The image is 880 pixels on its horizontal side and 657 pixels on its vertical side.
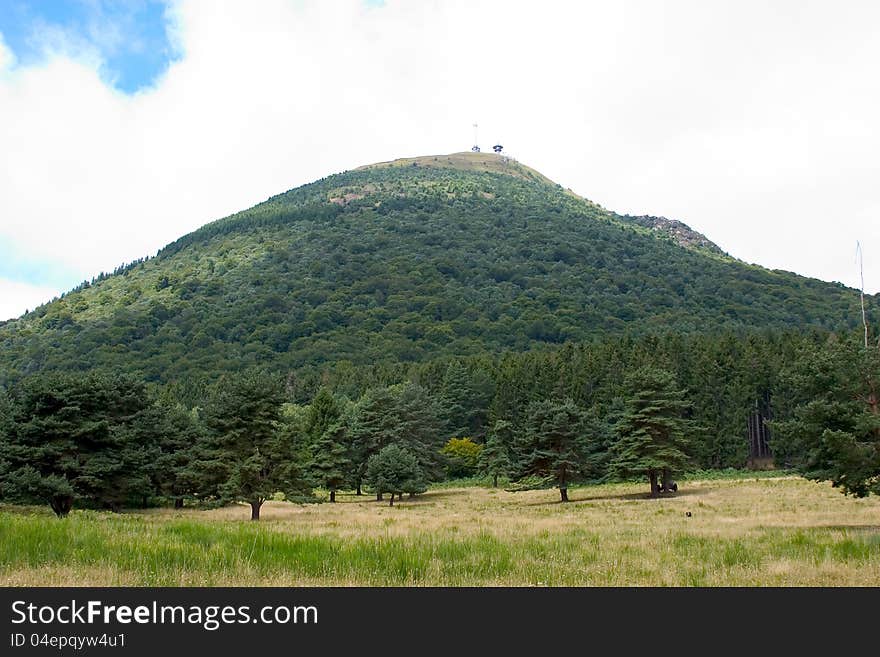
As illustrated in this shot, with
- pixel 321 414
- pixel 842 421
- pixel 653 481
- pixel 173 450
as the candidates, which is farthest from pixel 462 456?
pixel 842 421

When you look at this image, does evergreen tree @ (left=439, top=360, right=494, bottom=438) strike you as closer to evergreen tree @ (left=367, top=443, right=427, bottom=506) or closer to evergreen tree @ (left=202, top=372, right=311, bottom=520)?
evergreen tree @ (left=367, top=443, right=427, bottom=506)

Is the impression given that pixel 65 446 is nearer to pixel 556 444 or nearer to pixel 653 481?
pixel 556 444

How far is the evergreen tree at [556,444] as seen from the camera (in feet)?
188

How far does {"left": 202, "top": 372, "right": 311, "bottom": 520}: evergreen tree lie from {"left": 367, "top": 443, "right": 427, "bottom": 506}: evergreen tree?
18439 millimetres

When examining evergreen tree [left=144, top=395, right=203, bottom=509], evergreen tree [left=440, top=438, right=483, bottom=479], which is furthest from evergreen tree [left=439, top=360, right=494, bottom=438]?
evergreen tree [left=144, top=395, right=203, bottom=509]

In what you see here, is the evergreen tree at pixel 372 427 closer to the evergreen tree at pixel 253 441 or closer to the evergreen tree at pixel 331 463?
the evergreen tree at pixel 331 463

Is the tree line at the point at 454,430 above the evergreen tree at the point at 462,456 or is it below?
above

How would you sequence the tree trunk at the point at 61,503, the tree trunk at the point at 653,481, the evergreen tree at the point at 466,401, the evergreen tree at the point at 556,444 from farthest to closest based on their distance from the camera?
the evergreen tree at the point at 466,401 → the evergreen tree at the point at 556,444 → the tree trunk at the point at 653,481 → the tree trunk at the point at 61,503

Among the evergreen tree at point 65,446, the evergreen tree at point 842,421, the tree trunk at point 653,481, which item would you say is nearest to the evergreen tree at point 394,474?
the tree trunk at point 653,481

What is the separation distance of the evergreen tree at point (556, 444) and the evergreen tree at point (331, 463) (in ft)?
64.0

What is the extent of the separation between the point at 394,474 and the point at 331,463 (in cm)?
784

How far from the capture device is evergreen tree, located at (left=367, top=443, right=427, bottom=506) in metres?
63.2

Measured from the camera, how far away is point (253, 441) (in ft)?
146

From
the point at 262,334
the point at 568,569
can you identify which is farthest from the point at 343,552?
the point at 262,334
